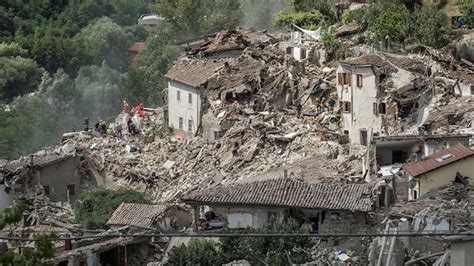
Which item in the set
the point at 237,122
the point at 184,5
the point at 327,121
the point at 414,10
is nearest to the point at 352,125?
the point at 327,121

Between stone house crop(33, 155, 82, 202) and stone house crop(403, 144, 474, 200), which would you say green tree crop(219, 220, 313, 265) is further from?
stone house crop(33, 155, 82, 202)

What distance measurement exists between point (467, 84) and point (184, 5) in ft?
117

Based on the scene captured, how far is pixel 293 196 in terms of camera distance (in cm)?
3034

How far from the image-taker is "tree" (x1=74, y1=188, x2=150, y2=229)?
36812 mm

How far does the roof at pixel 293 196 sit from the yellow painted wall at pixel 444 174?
4.16 feet

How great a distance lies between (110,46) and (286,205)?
194 feet

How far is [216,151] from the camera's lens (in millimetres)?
44094

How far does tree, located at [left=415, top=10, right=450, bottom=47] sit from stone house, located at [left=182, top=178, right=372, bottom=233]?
13917mm

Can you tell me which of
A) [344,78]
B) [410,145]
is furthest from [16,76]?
[410,145]

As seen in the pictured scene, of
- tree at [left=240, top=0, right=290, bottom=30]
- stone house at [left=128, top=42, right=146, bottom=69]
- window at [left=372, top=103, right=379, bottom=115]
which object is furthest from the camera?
stone house at [left=128, top=42, right=146, bottom=69]

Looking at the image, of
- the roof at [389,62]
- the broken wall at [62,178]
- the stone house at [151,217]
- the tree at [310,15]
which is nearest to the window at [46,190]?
the broken wall at [62,178]

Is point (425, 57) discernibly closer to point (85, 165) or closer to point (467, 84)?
point (467, 84)

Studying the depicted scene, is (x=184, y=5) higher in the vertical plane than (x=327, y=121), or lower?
higher

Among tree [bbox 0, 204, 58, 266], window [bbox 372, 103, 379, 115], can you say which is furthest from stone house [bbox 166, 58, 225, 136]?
tree [bbox 0, 204, 58, 266]
